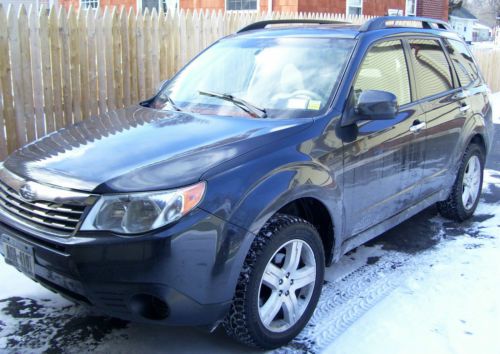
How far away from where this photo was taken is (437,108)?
4496 mm

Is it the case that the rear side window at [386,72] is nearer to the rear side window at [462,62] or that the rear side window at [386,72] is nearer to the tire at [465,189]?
the rear side window at [462,62]

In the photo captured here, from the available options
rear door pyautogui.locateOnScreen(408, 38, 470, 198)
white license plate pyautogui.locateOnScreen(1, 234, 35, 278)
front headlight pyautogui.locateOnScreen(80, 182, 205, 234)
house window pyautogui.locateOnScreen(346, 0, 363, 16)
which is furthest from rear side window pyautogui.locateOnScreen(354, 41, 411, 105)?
house window pyautogui.locateOnScreen(346, 0, 363, 16)

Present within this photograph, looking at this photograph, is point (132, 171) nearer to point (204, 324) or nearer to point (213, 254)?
point (213, 254)

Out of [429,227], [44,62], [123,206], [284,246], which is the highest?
[44,62]

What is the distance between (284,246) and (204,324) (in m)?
0.63

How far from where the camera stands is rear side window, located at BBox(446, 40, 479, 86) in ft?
16.6

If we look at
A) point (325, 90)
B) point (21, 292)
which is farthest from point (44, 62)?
point (325, 90)

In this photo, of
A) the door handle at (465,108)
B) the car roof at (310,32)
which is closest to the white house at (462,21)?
the door handle at (465,108)

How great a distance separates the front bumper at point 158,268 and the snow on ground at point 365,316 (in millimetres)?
585

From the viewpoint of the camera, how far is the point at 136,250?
2.49m

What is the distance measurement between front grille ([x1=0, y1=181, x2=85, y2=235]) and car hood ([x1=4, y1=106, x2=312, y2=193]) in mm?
111

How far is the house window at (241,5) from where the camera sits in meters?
15.5

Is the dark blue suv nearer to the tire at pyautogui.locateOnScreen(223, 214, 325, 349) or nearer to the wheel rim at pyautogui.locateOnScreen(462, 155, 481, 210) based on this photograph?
the tire at pyautogui.locateOnScreen(223, 214, 325, 349)

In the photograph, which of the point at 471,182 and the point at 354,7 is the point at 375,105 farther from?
the point at 354,7
